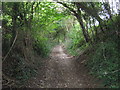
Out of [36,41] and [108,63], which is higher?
[36,41]

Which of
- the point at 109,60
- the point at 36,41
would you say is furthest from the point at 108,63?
the point at 36,41

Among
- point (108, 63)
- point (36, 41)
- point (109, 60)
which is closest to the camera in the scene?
point (108, 63)

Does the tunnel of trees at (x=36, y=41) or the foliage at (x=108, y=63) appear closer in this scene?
the foliage at (x=108, y=63)

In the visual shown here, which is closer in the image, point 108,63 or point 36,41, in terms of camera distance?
point 108,63

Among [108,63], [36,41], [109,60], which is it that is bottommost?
[108,63]

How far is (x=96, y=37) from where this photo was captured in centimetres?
1140

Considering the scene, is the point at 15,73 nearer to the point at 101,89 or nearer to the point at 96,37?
the point at 101,89

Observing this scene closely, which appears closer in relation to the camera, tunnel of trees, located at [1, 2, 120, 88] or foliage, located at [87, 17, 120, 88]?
foliage, located at [87, 17, 120, 88]

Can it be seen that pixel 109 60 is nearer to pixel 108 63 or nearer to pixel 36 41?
pixel 108 63

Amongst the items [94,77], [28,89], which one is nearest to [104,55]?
[94,77]

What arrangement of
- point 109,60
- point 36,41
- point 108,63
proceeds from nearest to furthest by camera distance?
point 108,63 < point 109,60 < point 36,41

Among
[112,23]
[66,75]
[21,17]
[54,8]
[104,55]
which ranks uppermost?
[54,8]

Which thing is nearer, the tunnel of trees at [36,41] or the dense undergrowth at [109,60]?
the dense undergrowth at [109,60]

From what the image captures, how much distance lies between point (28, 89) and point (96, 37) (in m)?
7.21
